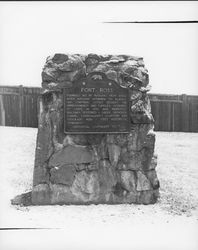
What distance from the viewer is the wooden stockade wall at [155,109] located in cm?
1154

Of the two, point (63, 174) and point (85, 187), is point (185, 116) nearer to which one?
point (85, 187)

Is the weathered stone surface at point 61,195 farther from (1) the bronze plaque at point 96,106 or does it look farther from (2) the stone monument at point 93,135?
(1) the bronze plaque at point 96,106

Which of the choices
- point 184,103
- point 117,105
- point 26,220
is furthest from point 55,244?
point 184,103

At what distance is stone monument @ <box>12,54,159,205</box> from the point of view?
17.4 feet

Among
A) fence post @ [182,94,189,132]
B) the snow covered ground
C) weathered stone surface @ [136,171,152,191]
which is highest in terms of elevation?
fence post @ [182,94,189,132]

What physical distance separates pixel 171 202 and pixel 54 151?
6.26 feet

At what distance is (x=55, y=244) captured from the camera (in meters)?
4.10

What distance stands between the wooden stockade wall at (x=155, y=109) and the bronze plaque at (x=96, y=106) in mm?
6490

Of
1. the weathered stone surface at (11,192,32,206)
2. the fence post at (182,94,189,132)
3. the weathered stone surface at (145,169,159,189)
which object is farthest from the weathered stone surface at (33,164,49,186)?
the fence post at (182,94,189,132)

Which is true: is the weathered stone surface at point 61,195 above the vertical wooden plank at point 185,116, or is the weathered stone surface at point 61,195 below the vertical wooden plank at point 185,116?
below

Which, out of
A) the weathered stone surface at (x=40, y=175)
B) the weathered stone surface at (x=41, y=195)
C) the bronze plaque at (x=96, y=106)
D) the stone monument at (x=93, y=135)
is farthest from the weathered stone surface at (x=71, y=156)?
the weathered stone surface at (x=41, y=195)

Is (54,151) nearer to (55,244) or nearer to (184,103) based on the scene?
(55,244)

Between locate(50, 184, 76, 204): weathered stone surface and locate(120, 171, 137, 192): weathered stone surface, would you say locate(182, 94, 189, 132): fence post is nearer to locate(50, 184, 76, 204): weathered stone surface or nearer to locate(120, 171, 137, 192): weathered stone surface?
locate(120, 171, 137, 192): weathered stone surface

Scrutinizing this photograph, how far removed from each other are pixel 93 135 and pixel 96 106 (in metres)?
0.43
